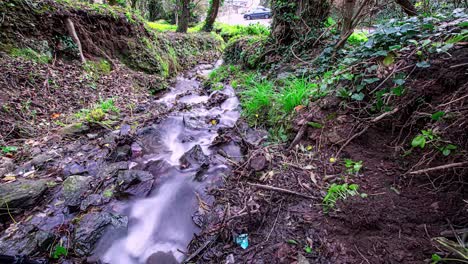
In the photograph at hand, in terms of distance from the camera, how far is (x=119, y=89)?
5535 mm

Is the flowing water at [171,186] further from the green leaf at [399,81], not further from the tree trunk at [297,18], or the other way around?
the tree trunk at [297,18]

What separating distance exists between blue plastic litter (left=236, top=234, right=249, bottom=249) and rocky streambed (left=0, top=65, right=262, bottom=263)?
560 millimetres

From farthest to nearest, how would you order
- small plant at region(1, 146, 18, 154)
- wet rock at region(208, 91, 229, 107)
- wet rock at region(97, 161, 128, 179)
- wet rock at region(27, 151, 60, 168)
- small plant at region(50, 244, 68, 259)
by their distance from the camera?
wet rock at region(208, 91, 229, 107) → small plant at region(1, 146, 18, 154) → wet rock at region(27, 151, 60, 168) → wet rock at region(97, 161, 128, 179) → small plant at region(50, 244, 68, 259)

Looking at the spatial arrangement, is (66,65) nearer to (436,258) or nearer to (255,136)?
(255,136)

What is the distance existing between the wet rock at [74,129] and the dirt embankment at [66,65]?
275mm

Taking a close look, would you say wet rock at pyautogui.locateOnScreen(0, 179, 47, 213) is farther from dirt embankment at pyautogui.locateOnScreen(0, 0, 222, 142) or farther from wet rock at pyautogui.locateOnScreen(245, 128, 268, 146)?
wet rock at pyautogui.locateOnScreen(245, 128, 268, 146)

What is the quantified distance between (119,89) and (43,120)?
197cm

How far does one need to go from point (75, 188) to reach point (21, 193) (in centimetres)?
47

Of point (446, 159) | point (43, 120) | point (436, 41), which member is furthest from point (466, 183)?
point (43, 120)

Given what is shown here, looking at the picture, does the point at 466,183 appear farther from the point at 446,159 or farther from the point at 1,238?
the point at 1,238

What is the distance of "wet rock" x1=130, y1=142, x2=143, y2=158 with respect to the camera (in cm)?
319

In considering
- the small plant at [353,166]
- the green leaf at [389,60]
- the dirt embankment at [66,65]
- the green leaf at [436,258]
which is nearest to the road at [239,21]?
the dirt embankment at [66,65]

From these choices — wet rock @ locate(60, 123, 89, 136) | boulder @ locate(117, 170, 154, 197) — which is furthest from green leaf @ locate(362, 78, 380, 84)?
wet rock @ locate(60, 123, 89, 136)

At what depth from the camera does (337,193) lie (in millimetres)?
1759
